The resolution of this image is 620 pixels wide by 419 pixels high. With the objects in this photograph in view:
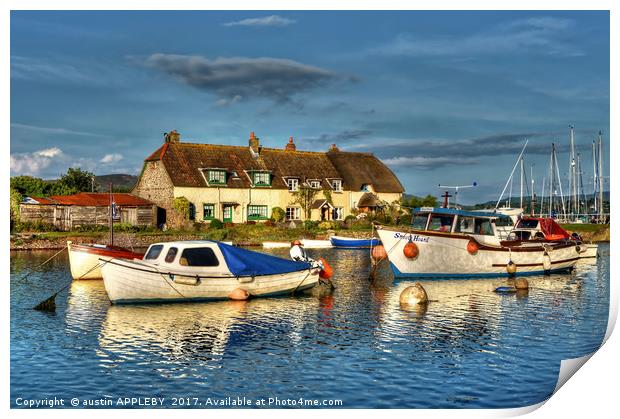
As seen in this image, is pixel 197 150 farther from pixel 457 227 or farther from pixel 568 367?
pixel 568 367

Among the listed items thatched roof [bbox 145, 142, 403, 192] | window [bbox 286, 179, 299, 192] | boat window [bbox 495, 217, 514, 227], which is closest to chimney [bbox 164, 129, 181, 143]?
thatched roof [bbox 145, 142, 403, 192]

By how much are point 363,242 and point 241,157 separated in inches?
812

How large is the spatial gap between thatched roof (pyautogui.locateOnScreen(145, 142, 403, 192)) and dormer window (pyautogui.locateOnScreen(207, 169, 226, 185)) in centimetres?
75

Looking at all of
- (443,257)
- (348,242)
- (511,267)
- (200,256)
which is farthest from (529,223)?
(200,256)

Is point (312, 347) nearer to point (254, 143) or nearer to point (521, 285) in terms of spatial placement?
point (521, 285)

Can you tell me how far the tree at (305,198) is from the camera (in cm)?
7557

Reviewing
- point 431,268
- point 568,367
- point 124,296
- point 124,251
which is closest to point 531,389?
point 568,367

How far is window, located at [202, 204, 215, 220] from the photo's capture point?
6856cm

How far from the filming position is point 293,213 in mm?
75625

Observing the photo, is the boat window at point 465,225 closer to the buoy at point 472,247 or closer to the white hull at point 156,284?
the buoy at point 472,247

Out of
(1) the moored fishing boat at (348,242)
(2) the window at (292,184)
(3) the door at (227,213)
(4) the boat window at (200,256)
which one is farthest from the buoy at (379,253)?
(2) the window at (292,184)

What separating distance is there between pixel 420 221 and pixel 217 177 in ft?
118

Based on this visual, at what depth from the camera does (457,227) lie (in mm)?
37375

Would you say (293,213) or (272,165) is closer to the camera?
(293,213)
